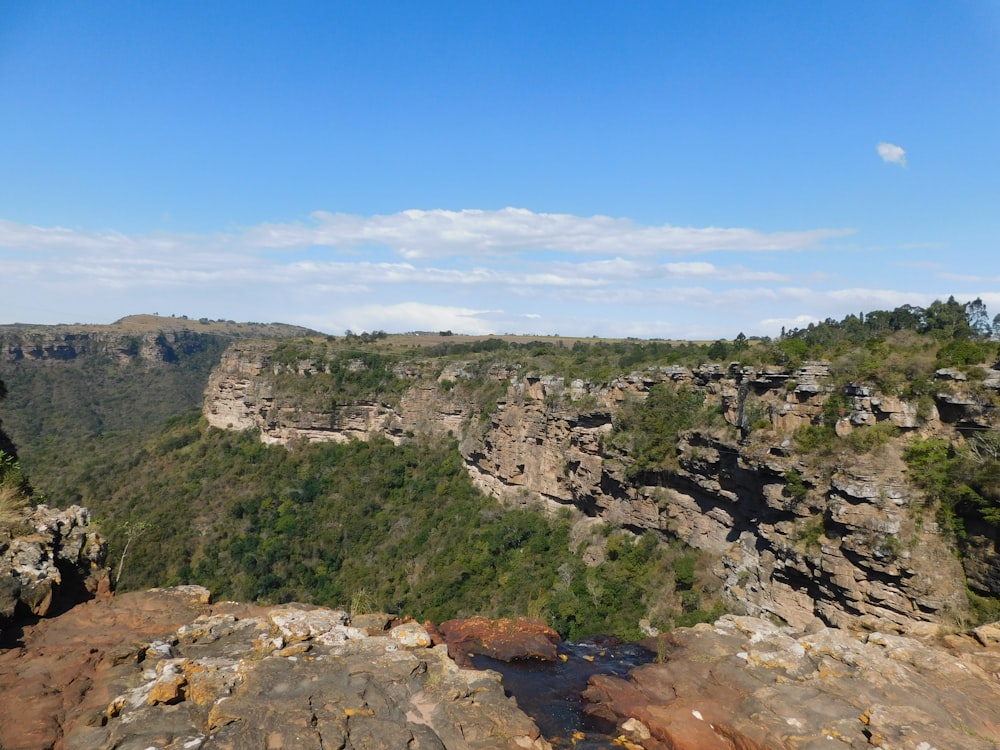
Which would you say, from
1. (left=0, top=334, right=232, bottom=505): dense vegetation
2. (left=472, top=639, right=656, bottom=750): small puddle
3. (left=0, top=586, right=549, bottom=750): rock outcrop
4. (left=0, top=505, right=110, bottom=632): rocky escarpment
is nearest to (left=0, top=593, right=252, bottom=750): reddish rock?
(left=0, top=586, right=549, bottom=750): rock outcrop

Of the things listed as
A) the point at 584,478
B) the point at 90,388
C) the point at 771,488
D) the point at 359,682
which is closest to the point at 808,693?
the point at 359,682

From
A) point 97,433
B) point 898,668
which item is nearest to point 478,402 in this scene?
point 898,668

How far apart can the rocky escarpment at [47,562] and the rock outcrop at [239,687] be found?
765mm

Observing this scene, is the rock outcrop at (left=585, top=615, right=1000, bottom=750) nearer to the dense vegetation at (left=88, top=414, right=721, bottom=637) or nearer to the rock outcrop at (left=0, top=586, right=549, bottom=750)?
the rock outcrop at (left=0, top=586, right=549, bottom=750)

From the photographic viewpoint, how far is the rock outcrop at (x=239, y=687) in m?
10.8

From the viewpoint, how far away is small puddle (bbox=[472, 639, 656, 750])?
543 inches

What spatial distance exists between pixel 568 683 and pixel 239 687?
991 cm

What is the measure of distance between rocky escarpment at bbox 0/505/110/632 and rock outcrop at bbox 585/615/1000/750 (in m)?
15.3

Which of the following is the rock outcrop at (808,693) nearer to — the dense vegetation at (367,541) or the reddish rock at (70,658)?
the reddish rock at (70,658)

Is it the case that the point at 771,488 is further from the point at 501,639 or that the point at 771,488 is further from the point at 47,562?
the point at 47,562

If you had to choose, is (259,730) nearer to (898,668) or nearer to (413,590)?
(898,668)

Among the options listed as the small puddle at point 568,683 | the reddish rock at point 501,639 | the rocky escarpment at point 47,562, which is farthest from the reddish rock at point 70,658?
the small puddle at point 568,683

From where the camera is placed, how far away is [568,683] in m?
17.4

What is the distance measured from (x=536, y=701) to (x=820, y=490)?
54.9 feet
